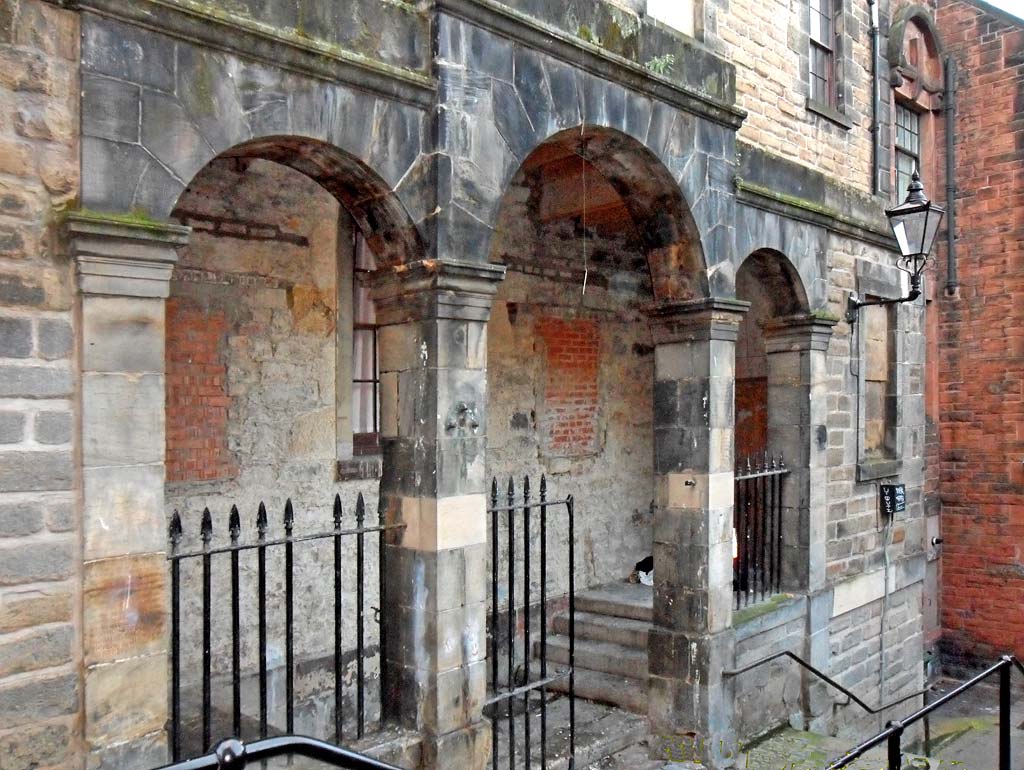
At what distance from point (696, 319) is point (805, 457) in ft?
7.20

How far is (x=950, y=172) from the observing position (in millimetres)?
12070

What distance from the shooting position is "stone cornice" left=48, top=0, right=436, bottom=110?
138 inches

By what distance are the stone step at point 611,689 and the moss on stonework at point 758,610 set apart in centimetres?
88

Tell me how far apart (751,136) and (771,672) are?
443 centimetres

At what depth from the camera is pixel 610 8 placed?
18.5ft

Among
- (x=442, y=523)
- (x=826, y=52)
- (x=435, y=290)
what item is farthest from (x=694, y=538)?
(x=826, y=52)

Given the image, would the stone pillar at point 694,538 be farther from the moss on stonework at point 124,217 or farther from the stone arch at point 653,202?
the moss on stonework at point 124,217

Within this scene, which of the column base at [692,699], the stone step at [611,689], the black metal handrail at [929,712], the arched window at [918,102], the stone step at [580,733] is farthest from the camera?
the arched window at [918,102]

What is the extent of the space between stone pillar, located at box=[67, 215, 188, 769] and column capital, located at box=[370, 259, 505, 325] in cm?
134

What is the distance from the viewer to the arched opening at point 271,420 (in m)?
5.47

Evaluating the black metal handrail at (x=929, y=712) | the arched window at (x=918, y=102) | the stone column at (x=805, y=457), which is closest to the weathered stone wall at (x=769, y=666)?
the stone column at (x=805, y=457)

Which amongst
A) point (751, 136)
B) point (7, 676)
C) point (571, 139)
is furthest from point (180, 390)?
point (751, 136)

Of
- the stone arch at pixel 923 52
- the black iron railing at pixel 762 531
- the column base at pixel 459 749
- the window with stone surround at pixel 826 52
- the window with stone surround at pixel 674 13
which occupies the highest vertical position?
the stone arch at pixel 923 52

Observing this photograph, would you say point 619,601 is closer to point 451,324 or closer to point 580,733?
point 580,733
